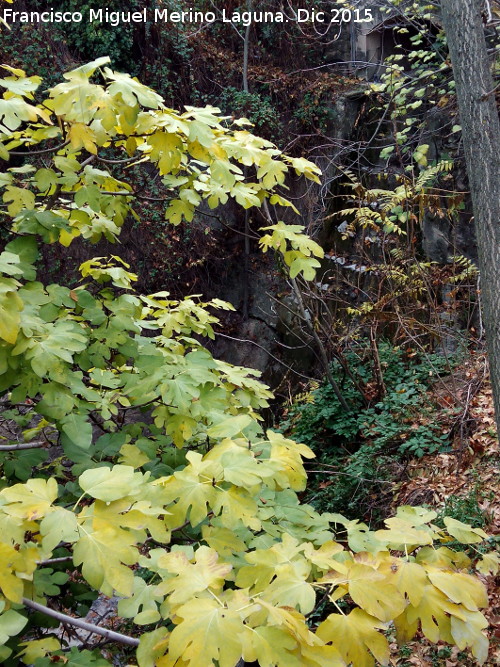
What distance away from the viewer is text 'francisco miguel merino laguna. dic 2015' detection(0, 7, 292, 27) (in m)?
A: 9.30

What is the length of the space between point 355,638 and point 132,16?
420 inches

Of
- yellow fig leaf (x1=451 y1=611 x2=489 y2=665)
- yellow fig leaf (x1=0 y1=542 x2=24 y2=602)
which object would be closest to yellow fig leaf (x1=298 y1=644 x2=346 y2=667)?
yellow fig leaf (x1=451 y1=611 x2=489 y2=665)

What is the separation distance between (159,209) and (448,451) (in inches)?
270

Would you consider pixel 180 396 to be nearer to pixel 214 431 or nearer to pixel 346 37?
pixel 214 431

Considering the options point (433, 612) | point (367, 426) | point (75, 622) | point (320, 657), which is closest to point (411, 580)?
point (433, 612)

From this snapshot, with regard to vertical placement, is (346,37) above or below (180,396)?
above

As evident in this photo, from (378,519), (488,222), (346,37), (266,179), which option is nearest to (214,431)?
(266,179)

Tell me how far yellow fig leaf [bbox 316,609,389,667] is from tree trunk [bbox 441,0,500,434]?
2.15 meters

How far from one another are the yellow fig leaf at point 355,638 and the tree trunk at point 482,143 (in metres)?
2.15

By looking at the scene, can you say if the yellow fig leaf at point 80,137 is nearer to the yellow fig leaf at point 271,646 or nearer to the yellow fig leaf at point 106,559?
the yellow fig leaf at point 106,559

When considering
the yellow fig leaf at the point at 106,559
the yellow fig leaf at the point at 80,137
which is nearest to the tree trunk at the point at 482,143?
the yellow fig leaf at the point at 80,137

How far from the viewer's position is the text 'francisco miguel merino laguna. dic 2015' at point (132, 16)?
9305 millimetres

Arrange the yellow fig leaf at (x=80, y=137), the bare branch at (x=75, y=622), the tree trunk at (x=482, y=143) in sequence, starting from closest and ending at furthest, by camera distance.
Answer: the bare branch at (x=75, y=622), the yellow fig leaf at (x=80, y=137), the tree trunk at (x=482, y=143)

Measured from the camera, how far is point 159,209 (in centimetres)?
1006
